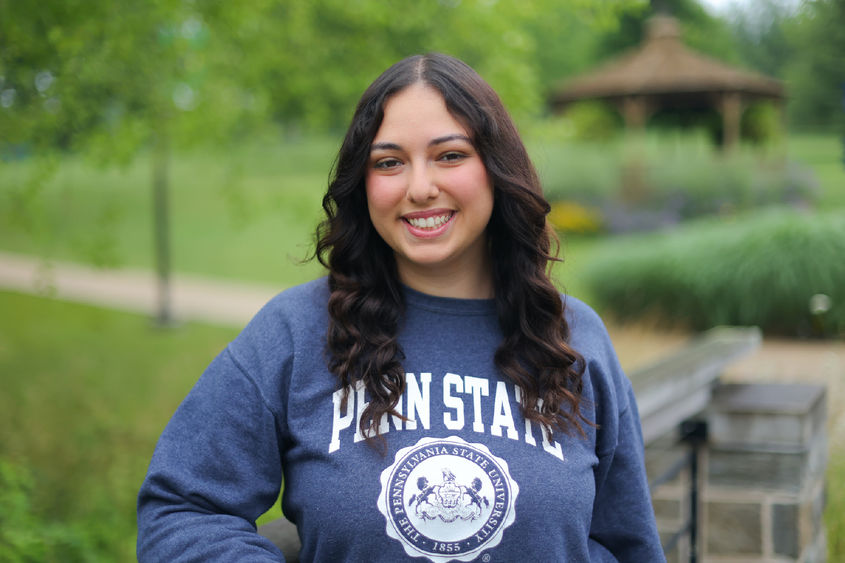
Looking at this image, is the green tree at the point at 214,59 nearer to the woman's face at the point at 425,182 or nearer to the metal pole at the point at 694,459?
the woman's face at the point at 425,182

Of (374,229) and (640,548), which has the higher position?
(374,229)

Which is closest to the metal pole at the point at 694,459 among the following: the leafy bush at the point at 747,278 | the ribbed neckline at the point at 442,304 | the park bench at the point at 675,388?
the park bench at the point at 675,388

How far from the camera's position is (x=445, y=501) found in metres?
1.40

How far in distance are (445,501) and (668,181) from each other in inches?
618

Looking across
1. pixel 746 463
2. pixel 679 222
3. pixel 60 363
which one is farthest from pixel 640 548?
pixel 679 222

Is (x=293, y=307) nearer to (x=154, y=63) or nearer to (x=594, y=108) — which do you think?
(x=154, y=63)

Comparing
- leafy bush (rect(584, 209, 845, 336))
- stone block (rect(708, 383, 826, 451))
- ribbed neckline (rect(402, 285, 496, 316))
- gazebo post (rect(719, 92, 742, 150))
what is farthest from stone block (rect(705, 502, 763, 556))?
gazebo post (rect(719, 92, 742, 150))

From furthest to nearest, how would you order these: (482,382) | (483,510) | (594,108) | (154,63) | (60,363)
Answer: (594,108) → (60,363) → (154,63) → (482,382) → (483,510)

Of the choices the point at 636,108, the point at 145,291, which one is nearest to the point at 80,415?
the point at 145,291

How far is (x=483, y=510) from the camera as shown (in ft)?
4.64

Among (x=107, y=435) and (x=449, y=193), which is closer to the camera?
(x=449, y=193)

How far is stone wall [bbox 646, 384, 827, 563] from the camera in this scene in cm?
289

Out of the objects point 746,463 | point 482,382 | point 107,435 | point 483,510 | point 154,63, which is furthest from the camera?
point 107,435

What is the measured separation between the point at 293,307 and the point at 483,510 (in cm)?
50
